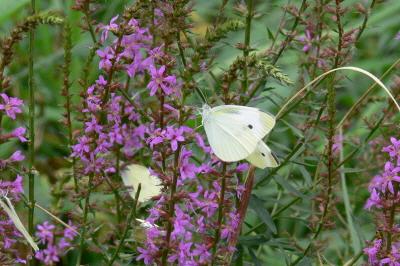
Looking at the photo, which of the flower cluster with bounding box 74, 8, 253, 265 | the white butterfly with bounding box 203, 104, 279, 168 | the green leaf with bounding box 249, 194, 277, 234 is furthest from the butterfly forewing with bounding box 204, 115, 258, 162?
the green leaf with bounding box 249, 194, 277, 234

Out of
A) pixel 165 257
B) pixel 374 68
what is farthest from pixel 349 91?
pixel 165 257

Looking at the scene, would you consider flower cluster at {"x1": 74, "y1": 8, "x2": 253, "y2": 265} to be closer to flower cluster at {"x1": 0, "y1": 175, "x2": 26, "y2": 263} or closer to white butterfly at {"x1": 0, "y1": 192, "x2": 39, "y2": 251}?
flower cluster at {"x1": 0, "y1": 175, "x2": 26, "y2": 263}

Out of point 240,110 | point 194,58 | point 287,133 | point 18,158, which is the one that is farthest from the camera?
point 287,133

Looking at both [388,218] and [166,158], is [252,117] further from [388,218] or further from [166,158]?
[388,218]

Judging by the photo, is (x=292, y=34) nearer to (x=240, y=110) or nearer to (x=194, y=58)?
(x=240, y=110)

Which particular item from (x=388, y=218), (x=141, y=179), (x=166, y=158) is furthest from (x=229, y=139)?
(x=388, y=218)

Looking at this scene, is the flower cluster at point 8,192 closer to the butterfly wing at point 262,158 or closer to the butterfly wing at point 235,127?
the butterfly wing at point 235,127
